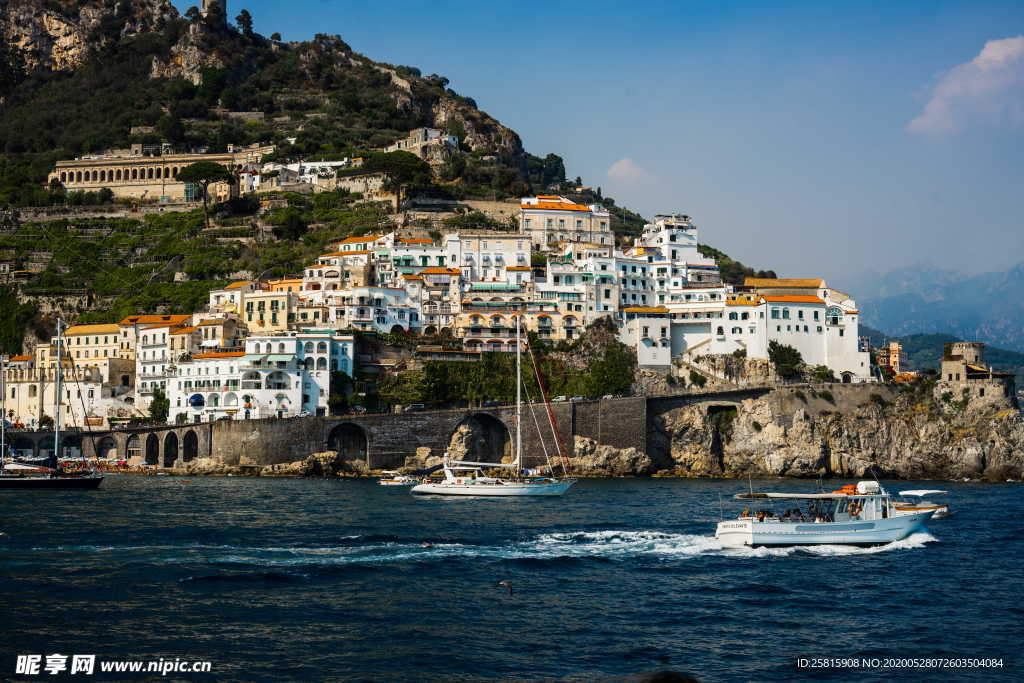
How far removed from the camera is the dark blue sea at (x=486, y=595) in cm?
2359

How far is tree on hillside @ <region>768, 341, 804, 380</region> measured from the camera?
78250 mm

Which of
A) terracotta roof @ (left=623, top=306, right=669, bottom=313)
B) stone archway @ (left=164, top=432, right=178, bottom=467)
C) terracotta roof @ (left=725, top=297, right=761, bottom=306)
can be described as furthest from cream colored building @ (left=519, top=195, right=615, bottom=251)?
stone archway @ (left=164, top=432, right=178, bottom=467)

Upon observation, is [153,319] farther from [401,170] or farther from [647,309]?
[647,309]

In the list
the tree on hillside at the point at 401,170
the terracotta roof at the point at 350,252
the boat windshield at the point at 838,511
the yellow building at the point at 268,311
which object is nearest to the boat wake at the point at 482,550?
the boat windshield at the point at 838,511

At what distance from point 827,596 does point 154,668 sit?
1805cm

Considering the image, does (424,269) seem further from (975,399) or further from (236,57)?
(236,57)

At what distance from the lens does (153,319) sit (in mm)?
85625

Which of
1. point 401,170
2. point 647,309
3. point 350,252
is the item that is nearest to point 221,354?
point 350,252

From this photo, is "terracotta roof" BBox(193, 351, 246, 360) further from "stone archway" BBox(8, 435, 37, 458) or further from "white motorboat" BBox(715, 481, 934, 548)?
"white motorboat" BBox(715, 481, 934, 548)

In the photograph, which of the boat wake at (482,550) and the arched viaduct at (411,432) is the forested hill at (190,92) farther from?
the boat wake at (482,550)

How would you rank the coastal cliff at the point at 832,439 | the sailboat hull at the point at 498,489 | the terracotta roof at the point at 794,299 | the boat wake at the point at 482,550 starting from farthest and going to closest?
the terracotta roof at the point at 794,299 → the coastal cliff at the point at 832,439 → the sailboat hull at the point at 498,489 → the boat wake at the point at 482,550

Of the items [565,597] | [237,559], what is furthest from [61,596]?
[565,597]

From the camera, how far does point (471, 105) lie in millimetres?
Answer: 145500

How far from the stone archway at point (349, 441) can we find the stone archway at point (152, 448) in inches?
527
